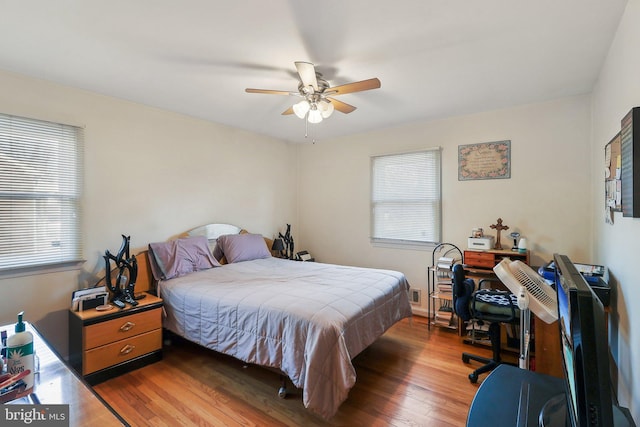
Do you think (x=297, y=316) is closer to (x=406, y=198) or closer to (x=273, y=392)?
(x=273, y=392)

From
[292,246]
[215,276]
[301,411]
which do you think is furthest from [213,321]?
[292,246]

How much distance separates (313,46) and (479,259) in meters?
2.63

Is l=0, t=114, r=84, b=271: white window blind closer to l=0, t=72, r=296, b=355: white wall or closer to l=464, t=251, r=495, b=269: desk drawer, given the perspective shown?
l=0, t=72, r=296, b=355: white wall

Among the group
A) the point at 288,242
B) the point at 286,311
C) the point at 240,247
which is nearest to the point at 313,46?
the point at 286,311

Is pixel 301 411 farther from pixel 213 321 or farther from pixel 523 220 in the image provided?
pixel 523 220

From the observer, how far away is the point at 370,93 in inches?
114

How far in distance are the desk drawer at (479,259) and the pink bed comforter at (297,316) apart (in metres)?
0.77

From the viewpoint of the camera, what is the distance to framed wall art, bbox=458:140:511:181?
3324 mm

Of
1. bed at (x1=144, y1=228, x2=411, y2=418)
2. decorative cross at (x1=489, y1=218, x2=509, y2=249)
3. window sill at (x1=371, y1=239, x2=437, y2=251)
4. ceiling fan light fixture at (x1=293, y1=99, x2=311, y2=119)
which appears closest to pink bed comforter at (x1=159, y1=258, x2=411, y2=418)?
bed at (x1=144, y1=228, x2=411, y2=418)

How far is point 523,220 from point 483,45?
2025 mm

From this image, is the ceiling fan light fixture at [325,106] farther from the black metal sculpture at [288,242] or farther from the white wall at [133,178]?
the black metal sculpture at [288,242]

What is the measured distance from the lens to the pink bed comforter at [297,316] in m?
1.87

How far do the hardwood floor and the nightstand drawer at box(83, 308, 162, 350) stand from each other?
330 mm

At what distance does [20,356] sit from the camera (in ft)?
3.86
